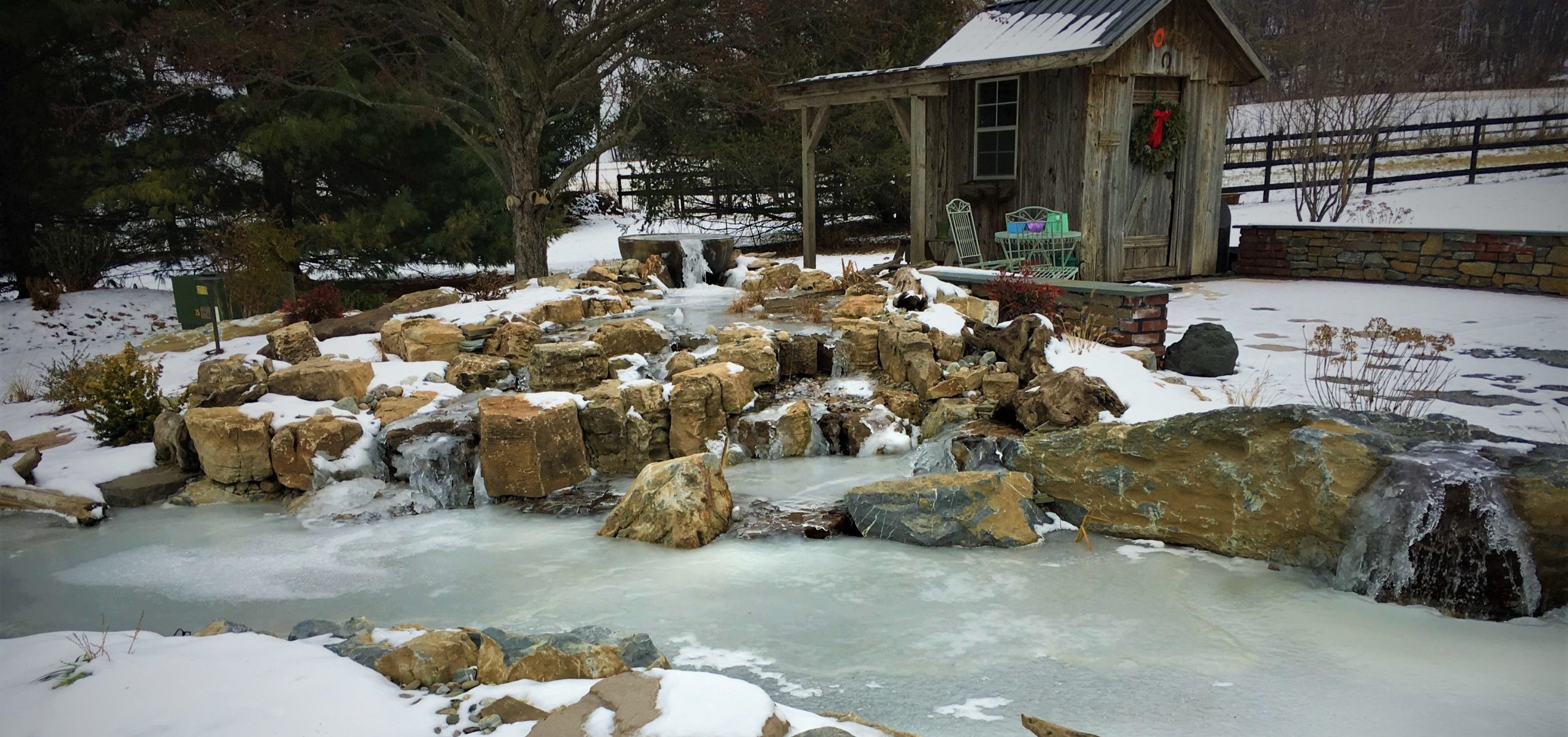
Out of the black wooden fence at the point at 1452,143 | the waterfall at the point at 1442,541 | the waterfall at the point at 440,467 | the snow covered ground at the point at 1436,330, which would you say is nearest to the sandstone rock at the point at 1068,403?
the snow covered ground at the point at 1436,330

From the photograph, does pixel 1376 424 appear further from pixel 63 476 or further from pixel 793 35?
pixel 793 35

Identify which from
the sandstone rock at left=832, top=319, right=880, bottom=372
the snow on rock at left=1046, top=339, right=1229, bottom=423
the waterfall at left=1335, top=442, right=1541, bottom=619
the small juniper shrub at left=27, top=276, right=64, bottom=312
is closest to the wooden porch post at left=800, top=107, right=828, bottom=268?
the sandstone rock at left=832, top=319, right=880, bottom=372

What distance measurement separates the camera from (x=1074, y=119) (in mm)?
10438

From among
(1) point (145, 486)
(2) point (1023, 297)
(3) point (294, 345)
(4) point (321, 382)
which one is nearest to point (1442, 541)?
(2) point (1023, 297)

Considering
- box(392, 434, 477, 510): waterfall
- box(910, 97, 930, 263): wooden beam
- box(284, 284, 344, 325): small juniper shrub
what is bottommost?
box(392, 434, 477, 510): waterfall

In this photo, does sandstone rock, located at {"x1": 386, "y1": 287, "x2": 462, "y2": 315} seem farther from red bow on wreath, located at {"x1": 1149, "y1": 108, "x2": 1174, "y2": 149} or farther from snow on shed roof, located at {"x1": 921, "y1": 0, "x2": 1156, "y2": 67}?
red bow on wreath, located at {"x1": 1149, "y1": 108, "x2": 1174, "y2": 149}

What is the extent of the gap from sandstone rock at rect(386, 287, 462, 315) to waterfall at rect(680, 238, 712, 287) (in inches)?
113

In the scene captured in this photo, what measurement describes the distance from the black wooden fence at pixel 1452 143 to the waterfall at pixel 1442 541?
337 inches

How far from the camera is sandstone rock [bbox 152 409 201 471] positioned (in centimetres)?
617

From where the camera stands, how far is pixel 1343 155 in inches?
591

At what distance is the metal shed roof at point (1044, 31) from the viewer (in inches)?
382

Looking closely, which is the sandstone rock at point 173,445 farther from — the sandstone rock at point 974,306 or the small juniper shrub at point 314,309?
the sandstone rock at point 974,306

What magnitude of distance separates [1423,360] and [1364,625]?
377 cm

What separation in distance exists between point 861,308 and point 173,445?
5.26m
